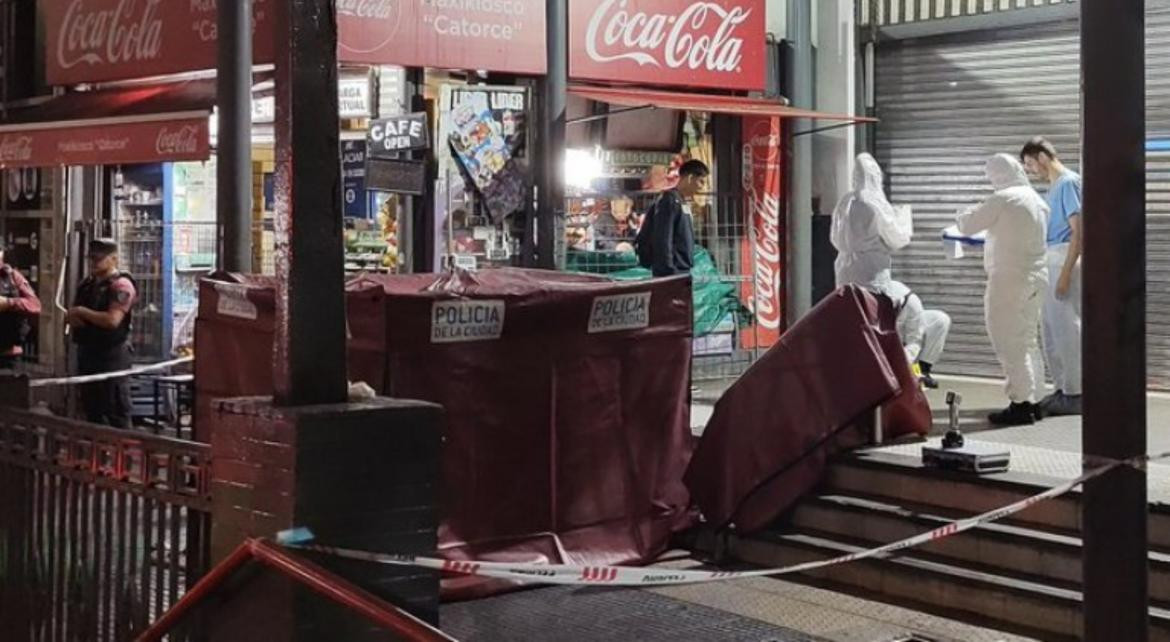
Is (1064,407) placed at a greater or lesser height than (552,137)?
lesser

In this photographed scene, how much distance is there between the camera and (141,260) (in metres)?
13.6

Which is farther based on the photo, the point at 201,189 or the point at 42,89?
the point at 42,89

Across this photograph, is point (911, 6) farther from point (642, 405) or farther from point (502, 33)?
point (642, 405)

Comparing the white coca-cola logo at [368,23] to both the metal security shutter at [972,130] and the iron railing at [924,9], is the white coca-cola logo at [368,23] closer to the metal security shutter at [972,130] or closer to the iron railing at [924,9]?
the iron railing at [924,9]

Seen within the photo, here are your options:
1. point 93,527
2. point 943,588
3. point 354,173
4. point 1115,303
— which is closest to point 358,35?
point 354,173

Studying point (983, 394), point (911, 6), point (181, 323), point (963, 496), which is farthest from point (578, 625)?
point (911, 6)

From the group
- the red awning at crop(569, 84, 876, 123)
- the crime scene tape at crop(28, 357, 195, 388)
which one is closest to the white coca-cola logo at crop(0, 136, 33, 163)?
the crime scene tape at crop(28, 357, 195, 388)

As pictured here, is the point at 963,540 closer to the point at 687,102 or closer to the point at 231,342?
the point at 231,342

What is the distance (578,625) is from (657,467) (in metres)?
1.68

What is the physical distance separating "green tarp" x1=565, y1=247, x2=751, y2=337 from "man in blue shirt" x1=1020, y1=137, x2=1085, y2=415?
12.4 ft

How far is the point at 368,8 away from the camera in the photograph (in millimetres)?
12453

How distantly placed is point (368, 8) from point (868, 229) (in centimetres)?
458

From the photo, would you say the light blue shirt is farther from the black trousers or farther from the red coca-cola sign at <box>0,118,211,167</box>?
the black trousers

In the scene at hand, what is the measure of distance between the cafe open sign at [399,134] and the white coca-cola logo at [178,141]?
1500 millimetres
